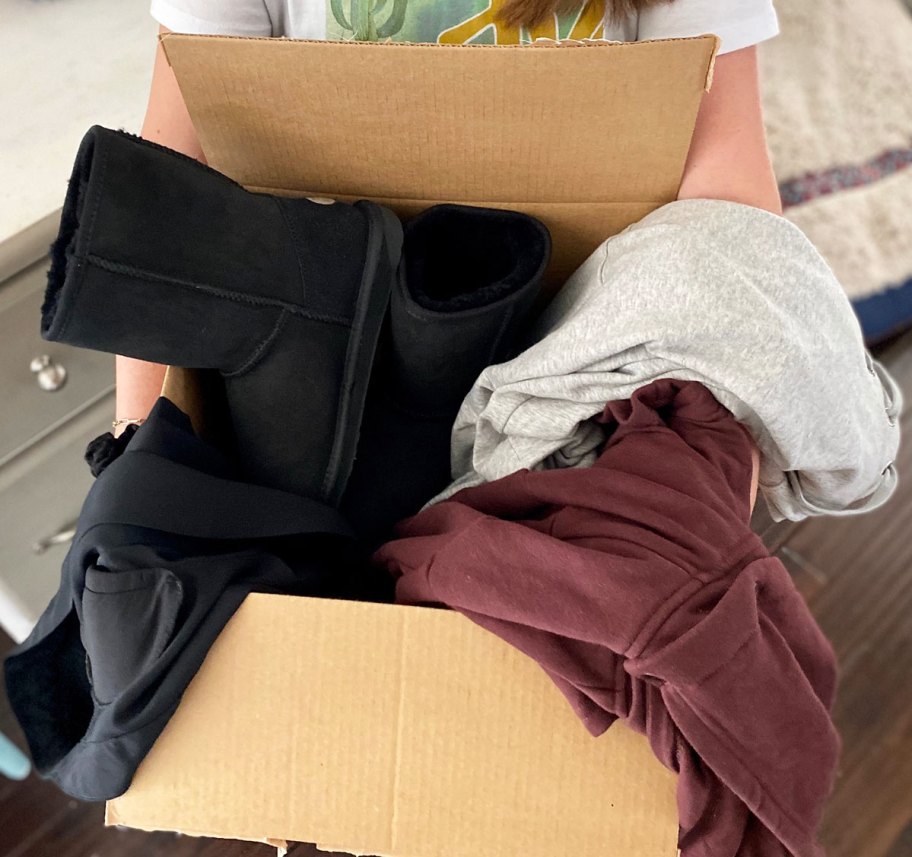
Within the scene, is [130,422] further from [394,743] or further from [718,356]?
[718,356]

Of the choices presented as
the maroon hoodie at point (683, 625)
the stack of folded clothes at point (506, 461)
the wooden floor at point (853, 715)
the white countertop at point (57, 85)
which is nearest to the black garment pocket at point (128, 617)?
the stack of folded clothes at point (506, 461)

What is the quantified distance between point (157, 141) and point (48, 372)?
0.96 ft

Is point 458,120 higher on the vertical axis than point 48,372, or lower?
higher

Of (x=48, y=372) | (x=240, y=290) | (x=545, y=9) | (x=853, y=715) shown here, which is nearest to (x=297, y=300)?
(x=240, y=290)

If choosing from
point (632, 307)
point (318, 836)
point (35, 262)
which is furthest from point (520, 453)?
point (35, 262)

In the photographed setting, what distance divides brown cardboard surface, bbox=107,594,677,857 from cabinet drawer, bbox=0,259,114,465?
411mm

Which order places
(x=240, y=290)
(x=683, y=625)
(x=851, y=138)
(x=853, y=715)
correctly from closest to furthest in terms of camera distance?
(x=683, y=625), (x=240, y=290), (x=853, y=715), (x=851, y=138)

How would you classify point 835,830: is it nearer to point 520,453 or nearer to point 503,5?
point 520,453

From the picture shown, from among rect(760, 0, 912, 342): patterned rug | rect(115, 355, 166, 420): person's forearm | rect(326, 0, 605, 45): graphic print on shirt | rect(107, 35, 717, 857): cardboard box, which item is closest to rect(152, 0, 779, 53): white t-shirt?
rect(326, 0, 605, 45): graphic print on shirt

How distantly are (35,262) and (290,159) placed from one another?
27 cm

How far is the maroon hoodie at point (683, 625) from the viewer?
37 centimetres

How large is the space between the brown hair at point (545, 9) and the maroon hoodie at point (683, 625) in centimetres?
28

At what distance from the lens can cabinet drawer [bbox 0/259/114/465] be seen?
652 mm

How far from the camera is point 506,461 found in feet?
1.62
